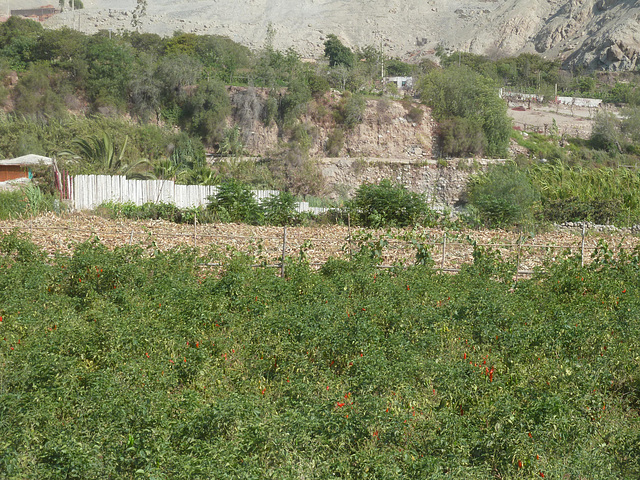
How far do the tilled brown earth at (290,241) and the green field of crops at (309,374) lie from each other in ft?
4.76

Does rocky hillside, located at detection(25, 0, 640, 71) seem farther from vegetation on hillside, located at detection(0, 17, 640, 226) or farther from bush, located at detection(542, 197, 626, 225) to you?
bush, located at detection(542, 197, 626, 225)

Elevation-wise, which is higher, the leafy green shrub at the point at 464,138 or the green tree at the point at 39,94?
the green tree at the point at 39,94

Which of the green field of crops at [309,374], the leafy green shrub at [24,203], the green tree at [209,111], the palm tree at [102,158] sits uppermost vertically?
the green tree at [209,111]

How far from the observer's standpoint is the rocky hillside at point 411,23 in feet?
207

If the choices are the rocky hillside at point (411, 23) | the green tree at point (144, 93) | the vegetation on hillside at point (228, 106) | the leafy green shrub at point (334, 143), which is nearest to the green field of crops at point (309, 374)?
the vegetation on hillside at point (228, 106)

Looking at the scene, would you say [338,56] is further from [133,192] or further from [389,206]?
[389,206]

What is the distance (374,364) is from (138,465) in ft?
7.20

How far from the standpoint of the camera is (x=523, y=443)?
14.5ft

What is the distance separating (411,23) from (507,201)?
6600 centimetres

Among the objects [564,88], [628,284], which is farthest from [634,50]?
[628,284]

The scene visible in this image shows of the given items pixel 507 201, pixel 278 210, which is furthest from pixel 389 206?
pixel 507 201

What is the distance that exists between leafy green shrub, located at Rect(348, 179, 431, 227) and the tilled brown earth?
0.90m

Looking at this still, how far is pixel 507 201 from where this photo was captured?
14250 mm

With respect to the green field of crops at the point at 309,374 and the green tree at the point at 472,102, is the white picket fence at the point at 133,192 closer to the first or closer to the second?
the green field of crops at the point at 309,374
